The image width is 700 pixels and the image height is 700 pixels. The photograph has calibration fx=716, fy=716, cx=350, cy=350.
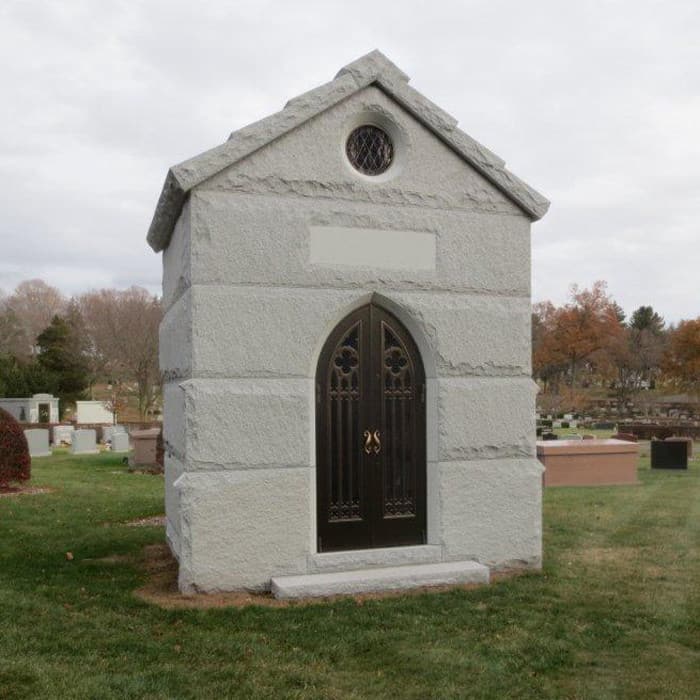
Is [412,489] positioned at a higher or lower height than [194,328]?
lower

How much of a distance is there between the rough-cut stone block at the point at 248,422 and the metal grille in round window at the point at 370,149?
2.23 metres

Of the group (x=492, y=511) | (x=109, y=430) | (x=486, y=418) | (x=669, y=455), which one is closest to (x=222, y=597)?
(x=492, y=511)

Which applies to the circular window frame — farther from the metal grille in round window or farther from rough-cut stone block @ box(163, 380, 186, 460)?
rough-cut stone block @ box(163, 380, 186, 460)

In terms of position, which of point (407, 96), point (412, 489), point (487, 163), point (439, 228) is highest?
point (407, 96)

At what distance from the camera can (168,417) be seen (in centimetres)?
814

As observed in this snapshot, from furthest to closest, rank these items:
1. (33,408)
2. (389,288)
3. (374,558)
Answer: (33,408) < (389,288) < (374,558)

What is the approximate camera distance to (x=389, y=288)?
6969 mm

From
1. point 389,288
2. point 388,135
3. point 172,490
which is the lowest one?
point 172,490

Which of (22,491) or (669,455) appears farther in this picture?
(669,455)

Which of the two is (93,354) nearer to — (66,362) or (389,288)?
(66,362)

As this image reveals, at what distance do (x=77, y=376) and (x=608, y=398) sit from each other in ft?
155

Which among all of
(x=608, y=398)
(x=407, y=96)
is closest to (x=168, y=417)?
(x=407, y=96)

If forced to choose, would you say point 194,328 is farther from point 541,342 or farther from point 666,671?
point 541,342

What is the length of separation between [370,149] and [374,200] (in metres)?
0.58
